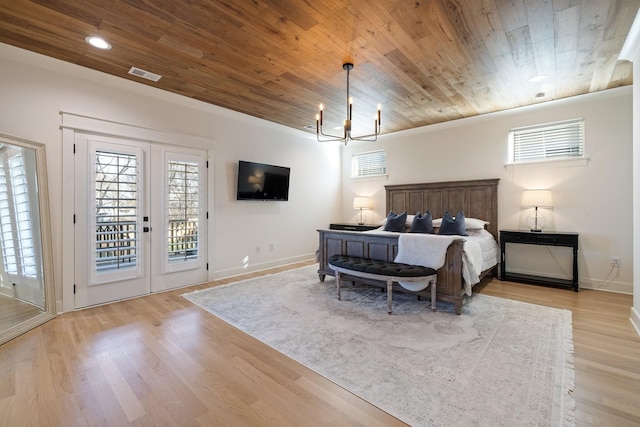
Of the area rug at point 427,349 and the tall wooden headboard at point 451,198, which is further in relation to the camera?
the tall wooden headboard at point 451,198

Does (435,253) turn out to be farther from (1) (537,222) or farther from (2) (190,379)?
(2) (190,379)

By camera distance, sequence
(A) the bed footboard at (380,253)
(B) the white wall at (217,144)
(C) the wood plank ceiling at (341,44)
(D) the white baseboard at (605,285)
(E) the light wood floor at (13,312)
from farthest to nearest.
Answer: (D) the white baseboard at (605,285)
(A) the bed footboard at (380,253)
(B) the white wall at (217,144)
(E) the light wood floor at (13,312)
(C) the wood plank ceiling at (341,44)

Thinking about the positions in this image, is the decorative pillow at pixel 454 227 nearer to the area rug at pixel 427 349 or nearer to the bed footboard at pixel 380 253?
the area rug at pixel 427 349

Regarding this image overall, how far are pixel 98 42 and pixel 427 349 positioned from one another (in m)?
4.08

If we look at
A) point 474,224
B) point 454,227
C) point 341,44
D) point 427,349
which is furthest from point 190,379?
point 474,224

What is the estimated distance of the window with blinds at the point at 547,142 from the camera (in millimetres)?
4159

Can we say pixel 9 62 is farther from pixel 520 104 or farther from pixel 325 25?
pixel 520 104

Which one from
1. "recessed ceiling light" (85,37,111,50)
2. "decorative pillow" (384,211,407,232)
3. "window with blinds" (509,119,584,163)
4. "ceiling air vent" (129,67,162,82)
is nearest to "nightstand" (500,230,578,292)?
"window with blinds" (509,119,584,163)

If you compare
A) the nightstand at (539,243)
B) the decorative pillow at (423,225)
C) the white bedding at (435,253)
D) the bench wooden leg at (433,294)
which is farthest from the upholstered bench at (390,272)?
the nightstand at (539,243)

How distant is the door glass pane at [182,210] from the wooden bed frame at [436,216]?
1932 mm

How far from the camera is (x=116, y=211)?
136 inches

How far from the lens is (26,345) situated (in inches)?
93.8

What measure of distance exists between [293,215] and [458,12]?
4272 mm

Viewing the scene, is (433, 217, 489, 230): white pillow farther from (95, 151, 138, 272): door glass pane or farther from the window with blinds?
(95, 151, 138, 272): door glass pane
